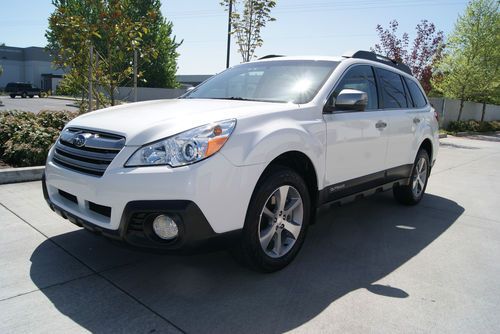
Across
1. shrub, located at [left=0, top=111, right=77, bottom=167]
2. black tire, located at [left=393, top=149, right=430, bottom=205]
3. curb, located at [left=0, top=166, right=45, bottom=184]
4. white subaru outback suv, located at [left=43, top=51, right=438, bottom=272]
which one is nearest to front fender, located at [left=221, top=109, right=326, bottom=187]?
white subaru outback suv, located at [left=43, top=51, right=438, bottom=272]

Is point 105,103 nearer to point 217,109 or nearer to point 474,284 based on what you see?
point 217,109

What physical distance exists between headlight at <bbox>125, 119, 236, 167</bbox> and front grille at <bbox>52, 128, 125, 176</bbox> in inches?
7.9

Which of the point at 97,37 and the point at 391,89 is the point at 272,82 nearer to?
the point at 391,89

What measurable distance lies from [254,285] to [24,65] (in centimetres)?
8112

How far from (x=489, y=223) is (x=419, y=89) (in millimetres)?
2007

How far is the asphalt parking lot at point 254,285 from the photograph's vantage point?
2654 millimetres

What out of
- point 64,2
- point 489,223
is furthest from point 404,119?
point 64,2

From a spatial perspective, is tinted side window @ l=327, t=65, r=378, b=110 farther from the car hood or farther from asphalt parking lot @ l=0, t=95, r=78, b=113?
asphalt parking lot @ l=0, t=95, r=78, b=113

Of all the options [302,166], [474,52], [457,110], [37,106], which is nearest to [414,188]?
[302,166]

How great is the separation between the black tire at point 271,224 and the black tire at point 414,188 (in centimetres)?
252

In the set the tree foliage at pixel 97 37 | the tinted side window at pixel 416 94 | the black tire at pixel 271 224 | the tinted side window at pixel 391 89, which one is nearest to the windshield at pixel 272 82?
the black tire at pixel 271 224

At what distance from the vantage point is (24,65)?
72000mm

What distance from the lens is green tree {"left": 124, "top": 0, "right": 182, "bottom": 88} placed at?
33562 millimetres

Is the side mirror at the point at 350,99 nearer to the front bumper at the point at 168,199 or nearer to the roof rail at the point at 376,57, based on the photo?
the roof rail at the point at 376,57
